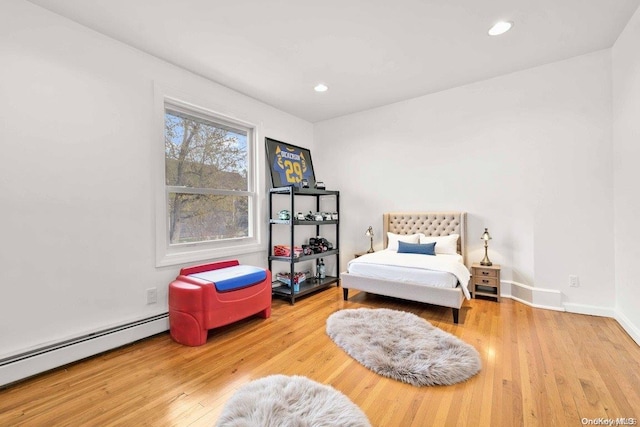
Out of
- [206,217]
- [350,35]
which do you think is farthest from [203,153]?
[350,35]

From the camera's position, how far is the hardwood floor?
61.2 inches

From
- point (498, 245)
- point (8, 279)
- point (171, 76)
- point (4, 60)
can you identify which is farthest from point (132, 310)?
point (498, 245)

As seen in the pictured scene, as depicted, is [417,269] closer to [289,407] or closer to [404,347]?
[404,347]

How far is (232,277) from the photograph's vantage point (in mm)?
2678

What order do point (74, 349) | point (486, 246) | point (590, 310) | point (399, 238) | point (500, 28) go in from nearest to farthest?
1. point (74, 349)
2. point (500, 28)
3. point (590, 310)
4. point (486, 246)
5. point (399, 238)

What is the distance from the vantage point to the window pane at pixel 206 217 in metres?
2.98

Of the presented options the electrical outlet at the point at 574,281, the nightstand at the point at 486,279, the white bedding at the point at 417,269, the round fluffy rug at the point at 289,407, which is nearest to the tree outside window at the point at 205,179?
the white bedding at the point at 417,269

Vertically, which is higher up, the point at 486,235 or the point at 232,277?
the point at 486,235

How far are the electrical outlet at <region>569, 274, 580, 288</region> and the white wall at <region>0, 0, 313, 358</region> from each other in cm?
443

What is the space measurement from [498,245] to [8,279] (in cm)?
484

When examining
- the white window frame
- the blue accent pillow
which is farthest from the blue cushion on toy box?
the blue accent pillow

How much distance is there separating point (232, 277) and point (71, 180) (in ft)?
5.09

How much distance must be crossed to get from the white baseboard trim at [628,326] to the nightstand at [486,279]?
1.03 m

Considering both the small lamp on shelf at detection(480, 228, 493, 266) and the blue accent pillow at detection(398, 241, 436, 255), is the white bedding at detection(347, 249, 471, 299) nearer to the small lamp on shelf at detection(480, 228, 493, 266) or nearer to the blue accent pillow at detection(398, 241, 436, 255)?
the blue accent pillow at detection(398, 241, 436, 255)
